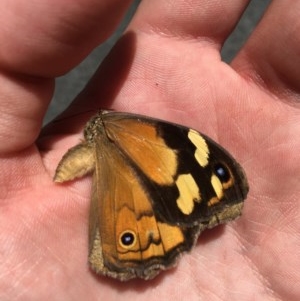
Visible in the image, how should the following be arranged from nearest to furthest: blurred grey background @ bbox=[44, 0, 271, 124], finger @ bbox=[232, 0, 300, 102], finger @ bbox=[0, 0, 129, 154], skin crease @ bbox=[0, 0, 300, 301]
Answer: finger @ bbox=[0, 0, 129, 154]
skin crease @ bbox=[0, 0, 300, 301]
finger @ bbox=[232, 0, 300, 102]
blurred grey background @ bbox=[44, 0, 271, 124]

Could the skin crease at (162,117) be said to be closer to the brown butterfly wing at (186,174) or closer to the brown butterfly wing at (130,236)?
the brown butterfly wing at (130,236)

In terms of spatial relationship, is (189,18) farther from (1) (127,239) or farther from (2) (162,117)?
(1) (127,239)

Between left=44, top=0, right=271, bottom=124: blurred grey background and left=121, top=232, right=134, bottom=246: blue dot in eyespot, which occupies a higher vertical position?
left=121, top=232, right=134, bottom=246: blue dot in eyespot

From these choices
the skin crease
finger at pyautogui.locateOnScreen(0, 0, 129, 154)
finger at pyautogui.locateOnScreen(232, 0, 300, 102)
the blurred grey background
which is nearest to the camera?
finger at pyautogui.locateOnScreen(0, 0, 129, 154)

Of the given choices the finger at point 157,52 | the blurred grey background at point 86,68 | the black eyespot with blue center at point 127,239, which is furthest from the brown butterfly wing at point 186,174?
the blurred grey background at point 86,68

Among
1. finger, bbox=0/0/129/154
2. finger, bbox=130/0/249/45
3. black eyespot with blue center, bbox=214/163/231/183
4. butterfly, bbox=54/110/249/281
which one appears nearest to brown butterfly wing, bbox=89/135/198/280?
butterfly, bbox=54/110/249/281

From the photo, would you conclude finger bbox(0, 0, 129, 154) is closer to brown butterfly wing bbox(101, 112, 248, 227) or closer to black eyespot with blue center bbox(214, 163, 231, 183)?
brown butterfly wing bbox(101, 112, 248, 227)

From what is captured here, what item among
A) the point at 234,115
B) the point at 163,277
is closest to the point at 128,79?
the point at 234,115

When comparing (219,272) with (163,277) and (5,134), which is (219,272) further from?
(5,134)
